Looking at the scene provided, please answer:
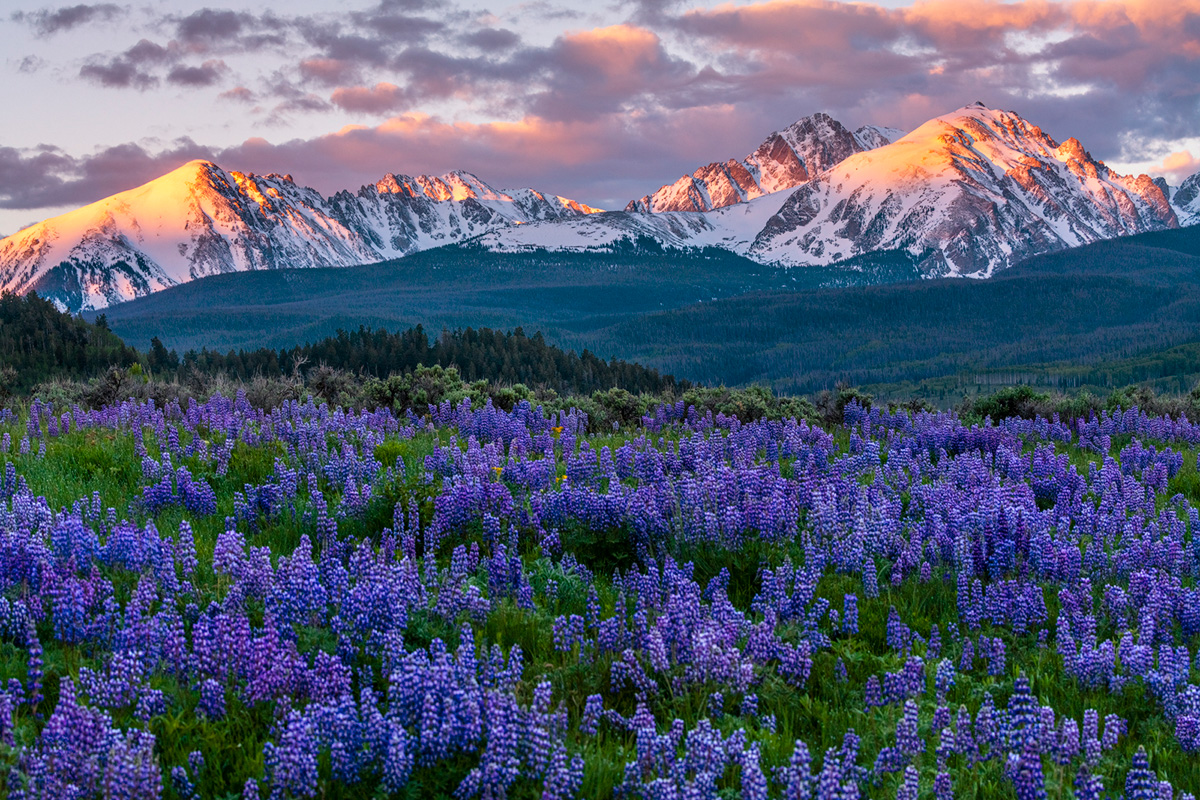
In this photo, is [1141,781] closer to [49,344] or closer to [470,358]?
[49,344]

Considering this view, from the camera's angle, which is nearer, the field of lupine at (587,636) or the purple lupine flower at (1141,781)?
the purple lupine flower at (1141,781)

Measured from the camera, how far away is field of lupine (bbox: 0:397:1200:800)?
15.4 ft

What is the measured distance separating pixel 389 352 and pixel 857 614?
283 ft

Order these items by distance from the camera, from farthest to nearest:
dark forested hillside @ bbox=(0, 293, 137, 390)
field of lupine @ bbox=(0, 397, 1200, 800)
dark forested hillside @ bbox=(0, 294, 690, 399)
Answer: dark forested hillside @ bbox=(0, 294, 690, 399) < dark forested hillside @ bbox=(0, 293, 137, 390) < field of lupine @ bbox=(0, 397, 1200, 800)

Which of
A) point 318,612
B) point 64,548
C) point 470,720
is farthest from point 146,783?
point 64,548

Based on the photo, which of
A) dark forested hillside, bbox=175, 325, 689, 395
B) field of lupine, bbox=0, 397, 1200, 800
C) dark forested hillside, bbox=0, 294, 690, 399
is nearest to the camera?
field of lupine, bbox=0, 397, 1200, 800

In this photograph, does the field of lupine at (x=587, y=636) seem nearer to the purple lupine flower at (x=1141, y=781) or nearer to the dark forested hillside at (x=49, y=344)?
the purple lupine flower at (x=1141, y=781)

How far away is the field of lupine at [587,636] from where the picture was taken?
184 inches

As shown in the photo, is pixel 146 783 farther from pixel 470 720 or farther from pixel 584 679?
pixel 584 679

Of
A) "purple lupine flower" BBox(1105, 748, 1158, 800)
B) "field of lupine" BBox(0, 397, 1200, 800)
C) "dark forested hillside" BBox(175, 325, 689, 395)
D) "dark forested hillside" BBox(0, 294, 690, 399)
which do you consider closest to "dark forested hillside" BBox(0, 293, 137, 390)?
"dark forested hillside" BBox(0, 294, 690, 399)

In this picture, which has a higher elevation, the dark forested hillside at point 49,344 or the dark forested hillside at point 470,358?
the dark forested hillside at point 49,344

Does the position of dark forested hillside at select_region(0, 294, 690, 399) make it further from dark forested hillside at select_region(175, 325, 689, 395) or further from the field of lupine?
the field of lupine

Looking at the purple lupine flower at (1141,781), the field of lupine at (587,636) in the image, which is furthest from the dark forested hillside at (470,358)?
the purple lupine flower at (1141,781)

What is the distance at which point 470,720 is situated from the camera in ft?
16.2
